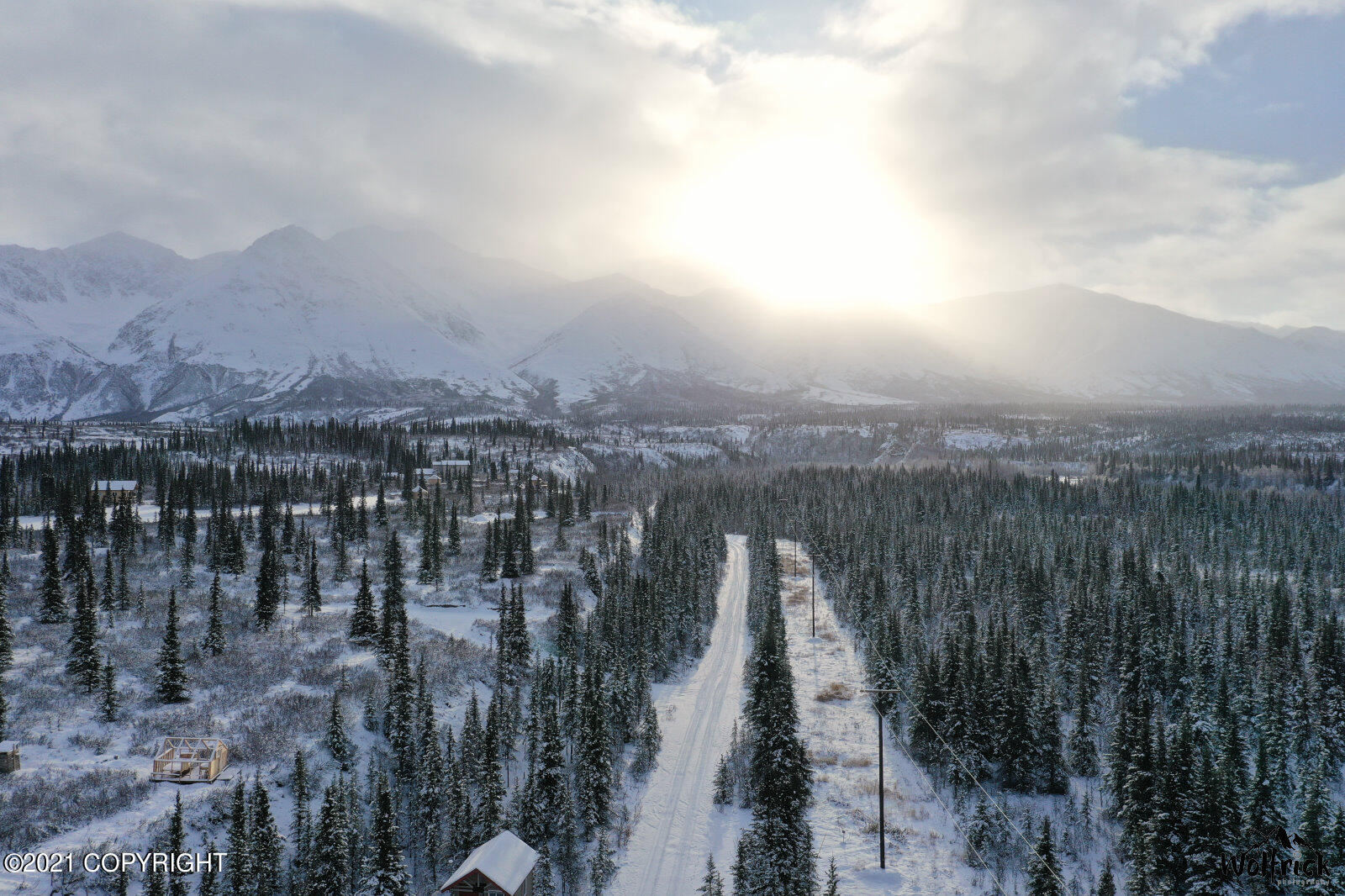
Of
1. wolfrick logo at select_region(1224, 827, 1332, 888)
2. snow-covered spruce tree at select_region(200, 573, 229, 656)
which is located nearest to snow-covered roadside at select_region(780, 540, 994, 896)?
wolfrick logo at select_region(1224, 827, 1332, 888)

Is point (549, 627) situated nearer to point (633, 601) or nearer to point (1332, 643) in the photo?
point (633, 601)

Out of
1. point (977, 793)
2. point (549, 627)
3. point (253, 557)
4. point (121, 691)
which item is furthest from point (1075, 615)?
point (253, 557)

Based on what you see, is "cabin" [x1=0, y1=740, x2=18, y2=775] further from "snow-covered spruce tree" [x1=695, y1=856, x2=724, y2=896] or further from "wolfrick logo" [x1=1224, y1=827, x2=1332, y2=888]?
"wolfrick logo" [x1=1224, y1=827, x2=1332, y2=888]

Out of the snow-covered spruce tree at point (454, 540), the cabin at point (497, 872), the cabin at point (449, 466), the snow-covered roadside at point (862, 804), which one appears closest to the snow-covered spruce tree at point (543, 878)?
the cabin at point (497, 872)

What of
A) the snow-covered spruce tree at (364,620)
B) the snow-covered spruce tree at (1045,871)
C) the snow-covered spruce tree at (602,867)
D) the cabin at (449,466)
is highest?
the cabin at (449,466)

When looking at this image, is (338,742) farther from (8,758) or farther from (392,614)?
(392,614)

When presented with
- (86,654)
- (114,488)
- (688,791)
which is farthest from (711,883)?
(114,488)

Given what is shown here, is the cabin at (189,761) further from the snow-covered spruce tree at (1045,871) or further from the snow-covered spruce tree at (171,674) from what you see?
the snow-covered spruce tree at (1045,871)
